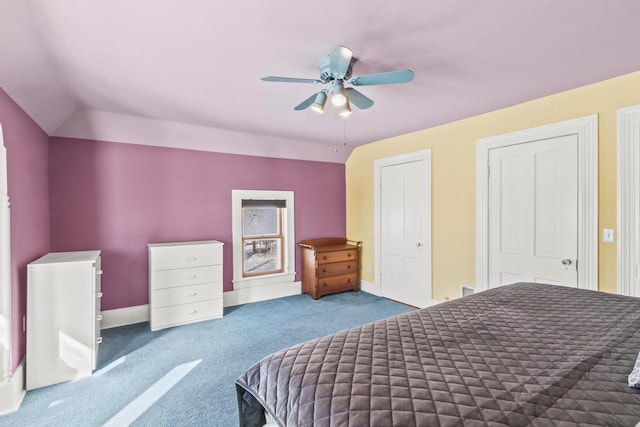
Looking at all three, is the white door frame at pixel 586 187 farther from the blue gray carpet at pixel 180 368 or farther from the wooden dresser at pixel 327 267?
the wooden dresser at pixel 327 267

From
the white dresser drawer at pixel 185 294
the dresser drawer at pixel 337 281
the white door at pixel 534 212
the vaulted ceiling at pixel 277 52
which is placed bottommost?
the dresser drawer at pixel 337 281

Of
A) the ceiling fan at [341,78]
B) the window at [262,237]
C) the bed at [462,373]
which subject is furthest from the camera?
the window at [262,237]

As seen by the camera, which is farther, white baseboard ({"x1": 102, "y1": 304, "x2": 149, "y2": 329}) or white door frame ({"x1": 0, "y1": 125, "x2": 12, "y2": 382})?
white baseboard ({"x1": 102, "y1": 304, "x2": 149, "y2": 329})

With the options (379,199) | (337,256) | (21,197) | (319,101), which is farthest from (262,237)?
(319,101)

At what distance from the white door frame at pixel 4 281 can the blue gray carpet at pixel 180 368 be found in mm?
348

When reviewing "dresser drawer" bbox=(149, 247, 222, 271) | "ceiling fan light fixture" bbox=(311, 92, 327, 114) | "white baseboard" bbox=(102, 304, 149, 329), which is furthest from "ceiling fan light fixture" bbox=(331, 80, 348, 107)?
"white baseboard" bbox=(102, 304, 149, 329)

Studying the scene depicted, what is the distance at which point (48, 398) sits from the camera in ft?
7.13

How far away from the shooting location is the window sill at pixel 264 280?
425cm

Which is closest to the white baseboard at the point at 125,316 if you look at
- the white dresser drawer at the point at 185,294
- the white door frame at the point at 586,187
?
the white dresser drawer at the point at 185,294

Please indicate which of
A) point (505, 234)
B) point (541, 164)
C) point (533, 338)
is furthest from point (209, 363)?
point (541, 164)

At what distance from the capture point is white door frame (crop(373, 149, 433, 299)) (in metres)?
3.91

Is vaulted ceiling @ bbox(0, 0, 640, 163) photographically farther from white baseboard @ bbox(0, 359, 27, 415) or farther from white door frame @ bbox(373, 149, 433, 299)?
white baseboard @ bbox(0, 359, 27, 415)

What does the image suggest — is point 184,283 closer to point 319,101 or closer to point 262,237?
point 262,237

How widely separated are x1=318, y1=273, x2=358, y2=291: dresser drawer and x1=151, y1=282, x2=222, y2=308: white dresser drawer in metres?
1.47
